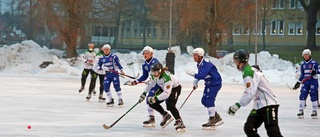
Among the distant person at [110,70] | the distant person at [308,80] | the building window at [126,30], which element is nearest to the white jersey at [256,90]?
the distant person at [308,80]

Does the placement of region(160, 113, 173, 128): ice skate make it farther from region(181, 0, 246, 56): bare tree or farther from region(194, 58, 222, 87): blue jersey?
region(181, 0, 246, 56): bare tree

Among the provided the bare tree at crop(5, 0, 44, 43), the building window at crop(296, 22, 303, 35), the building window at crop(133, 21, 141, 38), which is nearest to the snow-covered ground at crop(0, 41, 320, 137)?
the bare tree at crop(5, 0, 44, 43)

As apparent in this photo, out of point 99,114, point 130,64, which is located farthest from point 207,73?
point 130,64

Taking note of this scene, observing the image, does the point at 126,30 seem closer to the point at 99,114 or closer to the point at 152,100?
the point at 99,114

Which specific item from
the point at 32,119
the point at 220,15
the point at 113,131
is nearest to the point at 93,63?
the point at 32,119

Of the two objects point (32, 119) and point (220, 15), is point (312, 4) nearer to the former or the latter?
point (220, 15)

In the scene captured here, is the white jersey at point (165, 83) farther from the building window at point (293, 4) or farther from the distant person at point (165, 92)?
the building window at point (293, 4)

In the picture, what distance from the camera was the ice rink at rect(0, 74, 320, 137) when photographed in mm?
12047

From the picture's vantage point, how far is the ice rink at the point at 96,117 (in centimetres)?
1205

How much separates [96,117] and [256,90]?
6233 mm

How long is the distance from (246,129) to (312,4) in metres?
42.0

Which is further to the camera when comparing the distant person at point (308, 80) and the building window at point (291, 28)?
the building window at point (291, 28)

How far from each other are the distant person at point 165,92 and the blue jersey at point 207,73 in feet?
1.58

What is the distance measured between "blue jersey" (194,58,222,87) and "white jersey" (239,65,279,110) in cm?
326
